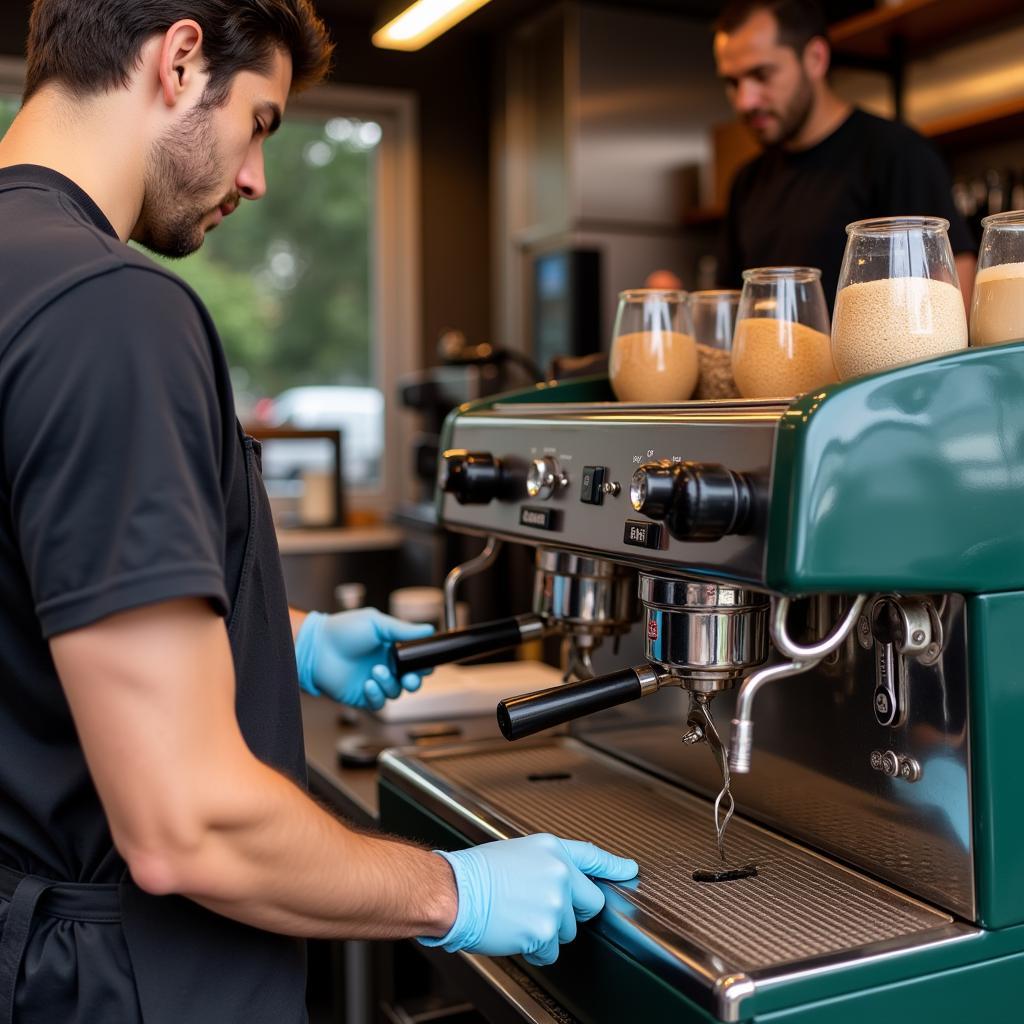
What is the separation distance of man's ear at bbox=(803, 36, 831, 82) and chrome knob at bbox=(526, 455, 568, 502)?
1.67 m

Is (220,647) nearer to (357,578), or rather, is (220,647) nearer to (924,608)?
(924,608)

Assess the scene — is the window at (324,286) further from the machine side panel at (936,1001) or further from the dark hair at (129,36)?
the machine side panel at (936,1001)

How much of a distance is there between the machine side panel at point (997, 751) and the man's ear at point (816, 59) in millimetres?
1880

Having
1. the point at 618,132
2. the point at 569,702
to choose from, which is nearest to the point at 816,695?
the point at 569,702

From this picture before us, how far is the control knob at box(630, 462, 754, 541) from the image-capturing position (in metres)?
0.74

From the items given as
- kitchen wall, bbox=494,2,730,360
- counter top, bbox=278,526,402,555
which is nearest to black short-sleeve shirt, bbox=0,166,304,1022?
counter top, bbox=278,526,402,555

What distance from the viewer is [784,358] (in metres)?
0.99

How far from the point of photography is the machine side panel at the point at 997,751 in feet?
2.53

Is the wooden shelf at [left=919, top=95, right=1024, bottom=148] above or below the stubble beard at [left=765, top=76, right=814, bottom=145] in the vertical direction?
above

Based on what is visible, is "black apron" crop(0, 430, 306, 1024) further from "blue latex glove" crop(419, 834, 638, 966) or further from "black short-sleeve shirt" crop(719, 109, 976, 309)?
"black short-sleeve shirt" crop(719, 109, 976, 309)

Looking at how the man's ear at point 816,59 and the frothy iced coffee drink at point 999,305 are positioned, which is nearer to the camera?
the frothy iced coffee drink at point 999,305

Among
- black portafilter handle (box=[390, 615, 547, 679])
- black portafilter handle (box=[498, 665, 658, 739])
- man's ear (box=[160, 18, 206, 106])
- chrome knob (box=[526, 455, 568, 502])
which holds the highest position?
man's ear (box=[160, 18, 206, 106])

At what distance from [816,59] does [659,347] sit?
A: 1.58 metres

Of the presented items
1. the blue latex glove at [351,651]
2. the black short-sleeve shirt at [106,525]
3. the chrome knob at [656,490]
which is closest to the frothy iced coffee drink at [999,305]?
the chrome knob at [656,490]
